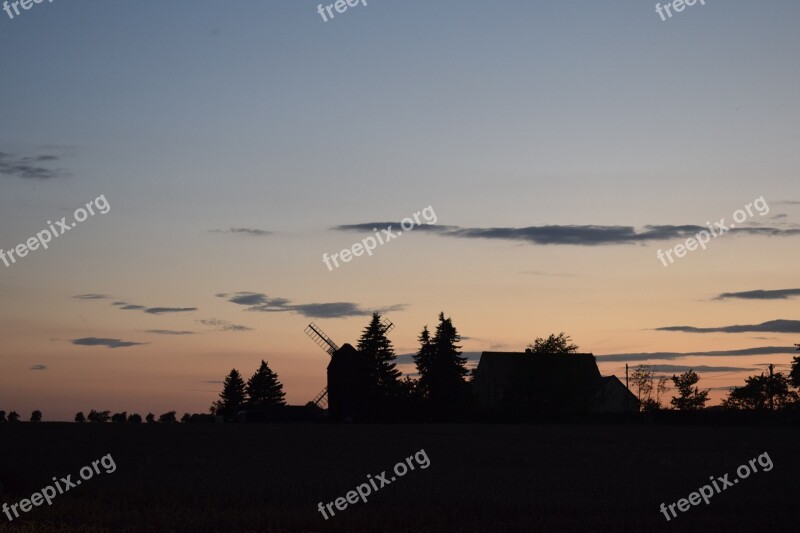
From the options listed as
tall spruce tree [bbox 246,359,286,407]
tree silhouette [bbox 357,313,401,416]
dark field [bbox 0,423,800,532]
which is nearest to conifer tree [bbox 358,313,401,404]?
tree silhouette [bbox 357,313,401,416]

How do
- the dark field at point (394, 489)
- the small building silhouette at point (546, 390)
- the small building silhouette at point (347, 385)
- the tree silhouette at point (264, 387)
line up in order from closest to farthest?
1. the dark field at point (394, 489)
2. the small building silhouette at point (546, 390)
3. the small building silhouette at point (347, 385)
4. the tree silhouette at point (264, 387)

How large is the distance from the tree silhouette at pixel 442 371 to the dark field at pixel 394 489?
2426 inches

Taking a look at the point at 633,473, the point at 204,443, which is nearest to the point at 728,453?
the point at 633,473

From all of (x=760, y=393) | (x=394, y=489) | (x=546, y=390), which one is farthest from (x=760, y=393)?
(x=394, y=489)

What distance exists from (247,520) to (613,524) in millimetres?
7756

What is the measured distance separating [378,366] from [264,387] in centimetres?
3854

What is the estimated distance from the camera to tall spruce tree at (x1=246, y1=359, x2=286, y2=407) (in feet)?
487

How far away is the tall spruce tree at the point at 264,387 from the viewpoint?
148500mm

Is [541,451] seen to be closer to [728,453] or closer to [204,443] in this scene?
[728,453]

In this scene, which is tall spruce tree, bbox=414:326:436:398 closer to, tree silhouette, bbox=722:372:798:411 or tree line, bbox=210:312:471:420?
tree line, bbox=210:312:471:420

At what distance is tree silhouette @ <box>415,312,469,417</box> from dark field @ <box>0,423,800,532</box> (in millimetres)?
61633

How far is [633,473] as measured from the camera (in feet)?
113

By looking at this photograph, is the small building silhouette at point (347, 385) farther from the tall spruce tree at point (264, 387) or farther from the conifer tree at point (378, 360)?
the tall spruce tree at point (264, 387)

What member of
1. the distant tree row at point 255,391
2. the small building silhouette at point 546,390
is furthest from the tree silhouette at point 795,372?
the distant tree row at point 255,391
